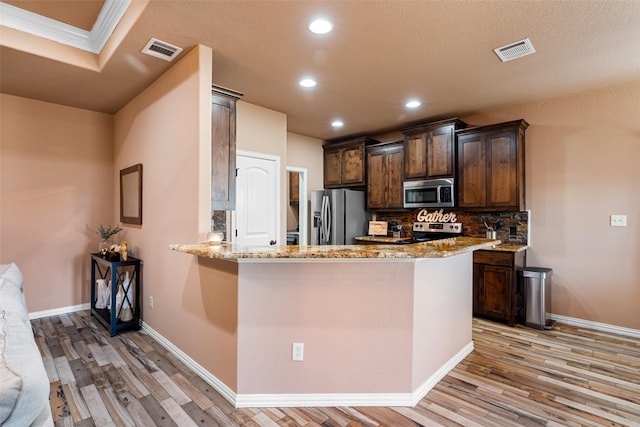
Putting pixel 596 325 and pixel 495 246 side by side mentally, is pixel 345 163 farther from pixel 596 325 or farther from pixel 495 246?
pixel 596 325

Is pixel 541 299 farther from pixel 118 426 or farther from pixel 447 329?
pixel 118 426

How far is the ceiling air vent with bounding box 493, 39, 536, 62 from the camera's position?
2631mm

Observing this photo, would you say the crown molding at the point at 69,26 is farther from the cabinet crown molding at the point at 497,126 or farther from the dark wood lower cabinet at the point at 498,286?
the dark wood lower cabinet at the point at 498,286

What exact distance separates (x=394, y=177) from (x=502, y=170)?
4.99 ft

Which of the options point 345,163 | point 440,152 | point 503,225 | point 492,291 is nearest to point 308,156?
point 345,163

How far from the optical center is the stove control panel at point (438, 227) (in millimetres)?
4742

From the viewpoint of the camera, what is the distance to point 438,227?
16.1ft

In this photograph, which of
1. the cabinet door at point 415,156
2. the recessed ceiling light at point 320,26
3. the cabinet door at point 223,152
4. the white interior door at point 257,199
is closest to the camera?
the recessed ceiling light at point 320,26

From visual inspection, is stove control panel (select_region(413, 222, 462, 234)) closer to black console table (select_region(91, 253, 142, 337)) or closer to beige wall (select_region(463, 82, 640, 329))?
beige wall (select_region(463, 82, 640, 329))

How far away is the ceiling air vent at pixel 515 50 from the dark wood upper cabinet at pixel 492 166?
1.33m

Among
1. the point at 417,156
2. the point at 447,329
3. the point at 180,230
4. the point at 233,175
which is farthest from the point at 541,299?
the point at 180,230

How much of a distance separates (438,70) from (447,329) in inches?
91.6

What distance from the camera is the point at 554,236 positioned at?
399 centimetres

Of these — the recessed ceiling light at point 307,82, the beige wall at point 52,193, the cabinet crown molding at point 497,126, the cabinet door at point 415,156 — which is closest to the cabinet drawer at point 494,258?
the cabinet door at point 415,156
